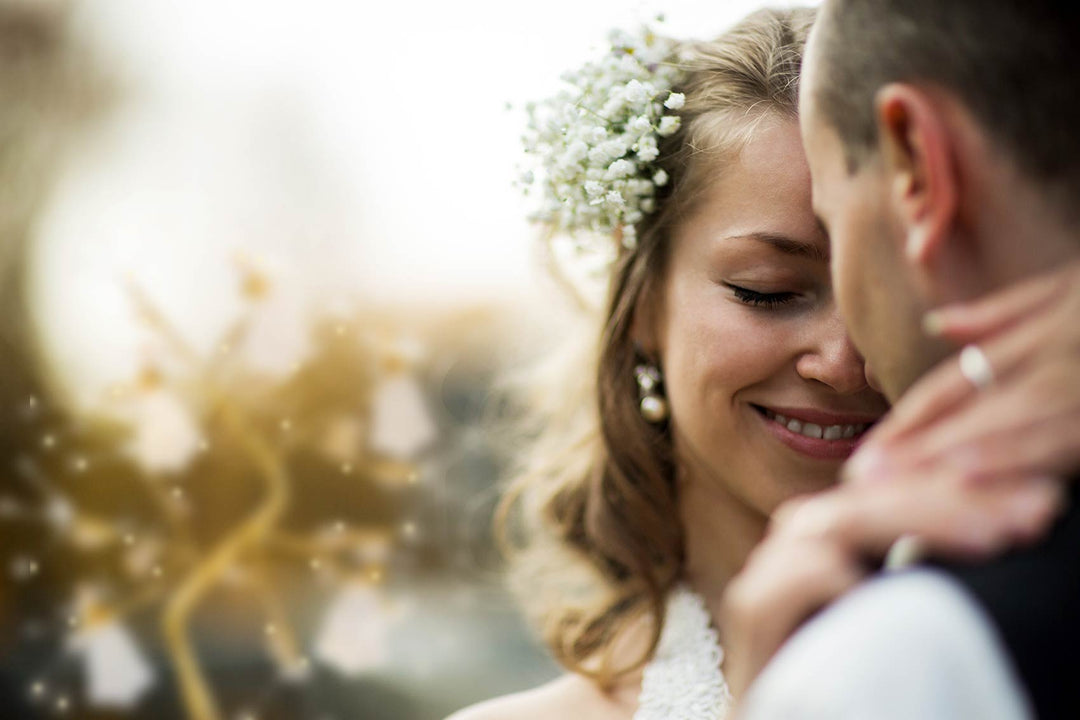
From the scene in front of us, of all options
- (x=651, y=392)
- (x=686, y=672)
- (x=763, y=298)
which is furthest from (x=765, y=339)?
(x=686, y=672)

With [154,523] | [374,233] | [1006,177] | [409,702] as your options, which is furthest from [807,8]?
[409,702]

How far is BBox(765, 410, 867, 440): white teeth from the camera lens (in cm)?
175

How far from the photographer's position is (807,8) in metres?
2.02

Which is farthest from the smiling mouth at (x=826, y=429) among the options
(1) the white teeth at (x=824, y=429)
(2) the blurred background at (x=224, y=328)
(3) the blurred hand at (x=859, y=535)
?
(2) the blurred background at (x=224, y=328)

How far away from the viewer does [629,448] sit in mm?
2113

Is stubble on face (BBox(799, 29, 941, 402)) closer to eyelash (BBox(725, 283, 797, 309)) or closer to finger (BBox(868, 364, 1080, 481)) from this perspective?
finger (BBox(868, 364, 1080, 481))

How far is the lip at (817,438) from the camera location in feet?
5.67

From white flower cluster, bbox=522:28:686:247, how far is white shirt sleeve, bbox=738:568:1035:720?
1.25m

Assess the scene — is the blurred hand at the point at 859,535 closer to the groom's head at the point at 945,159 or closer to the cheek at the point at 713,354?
the groom's head at the point at 945,159

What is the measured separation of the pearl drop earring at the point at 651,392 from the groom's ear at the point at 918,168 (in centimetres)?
110

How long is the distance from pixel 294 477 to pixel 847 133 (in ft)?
8.82

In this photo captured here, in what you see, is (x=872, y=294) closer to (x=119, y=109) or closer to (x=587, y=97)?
(x=587, y=97)

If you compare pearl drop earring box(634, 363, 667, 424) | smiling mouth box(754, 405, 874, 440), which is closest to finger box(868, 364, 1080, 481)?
smiling mouth box(754, 405, 874, 440)

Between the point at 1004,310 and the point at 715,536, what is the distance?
123 cm
